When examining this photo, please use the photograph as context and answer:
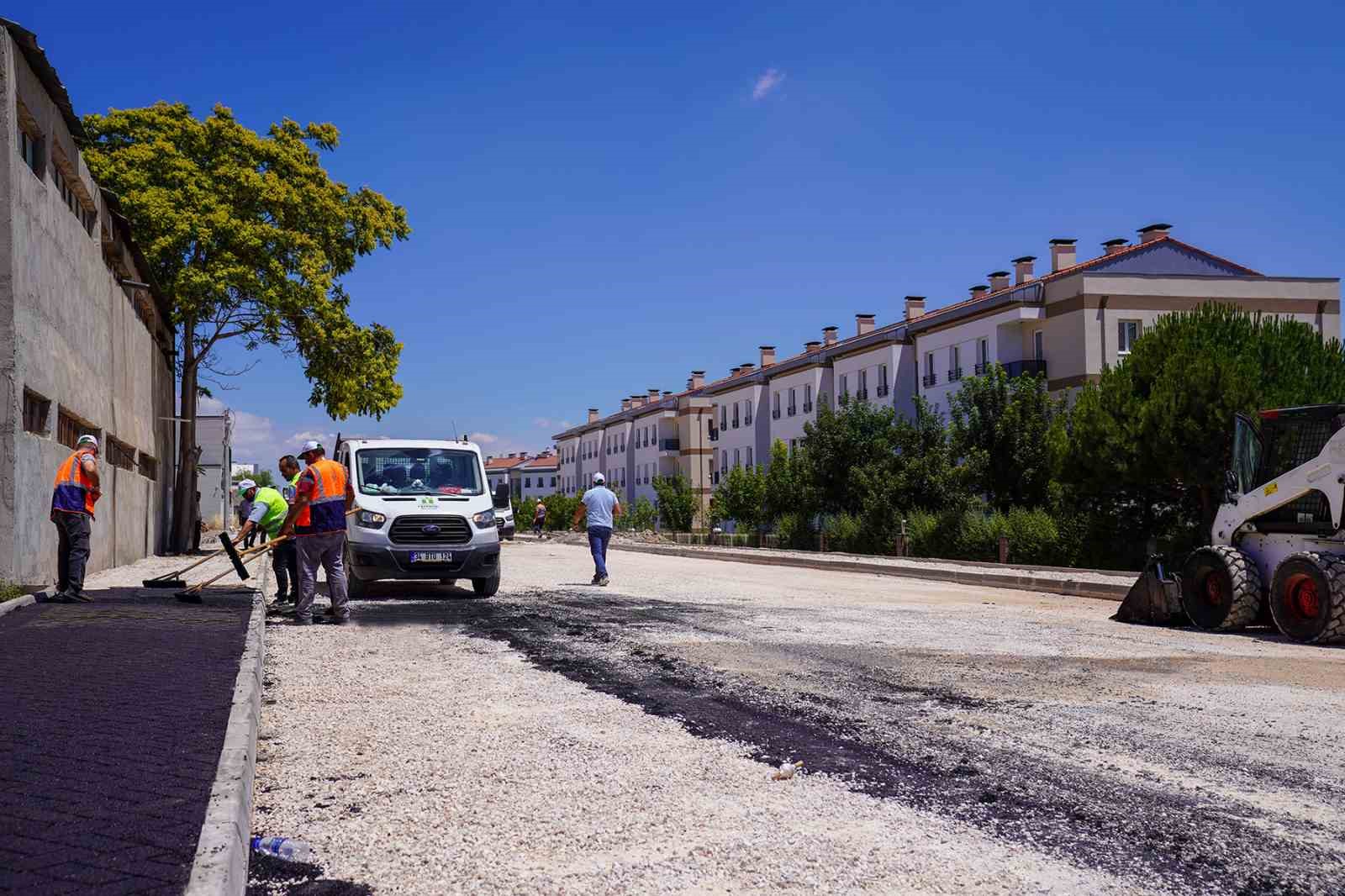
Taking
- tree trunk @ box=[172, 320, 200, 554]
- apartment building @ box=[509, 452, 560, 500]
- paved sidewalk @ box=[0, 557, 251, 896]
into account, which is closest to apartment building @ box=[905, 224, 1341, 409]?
tree trunk @ box=[172, 320, 200, 554]

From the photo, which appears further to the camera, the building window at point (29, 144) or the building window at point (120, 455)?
the building window at point (120, 455)

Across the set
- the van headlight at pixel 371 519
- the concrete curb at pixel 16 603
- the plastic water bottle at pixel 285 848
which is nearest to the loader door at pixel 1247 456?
the van headlight at pixel 371 519

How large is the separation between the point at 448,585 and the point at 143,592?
4.91m

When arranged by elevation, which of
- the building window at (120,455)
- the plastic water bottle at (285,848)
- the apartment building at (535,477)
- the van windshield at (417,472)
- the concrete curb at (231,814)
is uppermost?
the apartment building at (535,477)

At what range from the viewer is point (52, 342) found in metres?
16.5

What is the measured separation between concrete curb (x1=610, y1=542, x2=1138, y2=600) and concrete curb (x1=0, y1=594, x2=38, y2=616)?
51.2 ft

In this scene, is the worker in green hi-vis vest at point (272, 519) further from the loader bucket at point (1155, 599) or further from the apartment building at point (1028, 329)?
the apartment building at point (1028, 329)

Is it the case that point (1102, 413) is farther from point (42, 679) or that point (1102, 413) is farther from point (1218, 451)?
point (42, 679)

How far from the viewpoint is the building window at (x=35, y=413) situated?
1512 centimetres

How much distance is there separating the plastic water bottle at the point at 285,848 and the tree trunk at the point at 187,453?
2885 centimetres

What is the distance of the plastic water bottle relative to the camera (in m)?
4.38

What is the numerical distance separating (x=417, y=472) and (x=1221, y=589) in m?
10.5

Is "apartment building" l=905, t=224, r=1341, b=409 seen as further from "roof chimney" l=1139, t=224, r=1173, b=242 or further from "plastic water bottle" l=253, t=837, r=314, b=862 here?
"plastic water bottle" l=253, t=837, r=314, b=862

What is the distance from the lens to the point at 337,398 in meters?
31.6
